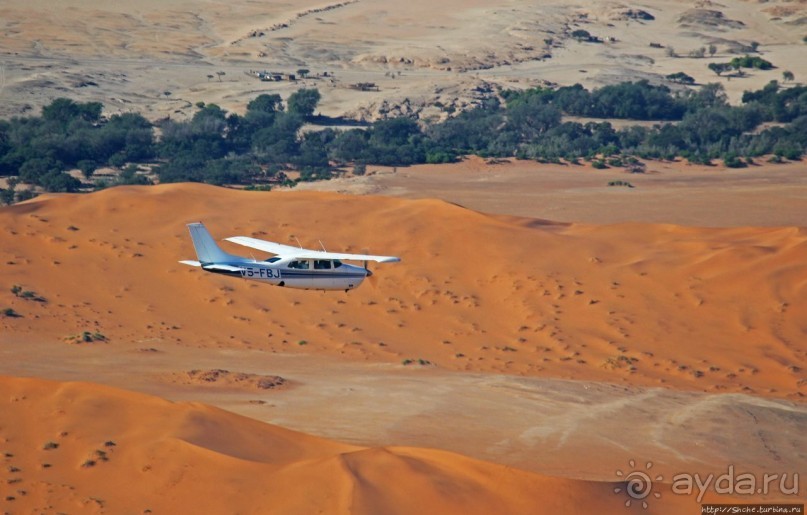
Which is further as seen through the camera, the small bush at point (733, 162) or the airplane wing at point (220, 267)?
the small bush at point (733, 162)

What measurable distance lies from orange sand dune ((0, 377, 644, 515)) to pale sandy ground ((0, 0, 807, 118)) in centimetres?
7903

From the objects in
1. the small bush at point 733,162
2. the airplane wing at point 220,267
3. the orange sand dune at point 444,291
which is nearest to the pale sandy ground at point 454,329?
the orange sand dune at point 444,291

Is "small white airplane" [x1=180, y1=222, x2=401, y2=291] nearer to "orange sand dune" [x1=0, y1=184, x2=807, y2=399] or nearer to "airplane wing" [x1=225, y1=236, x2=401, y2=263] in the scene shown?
"airplane wing" [x1=225, y1=236, x2=401, y2=263]

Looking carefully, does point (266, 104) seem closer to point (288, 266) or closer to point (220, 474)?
point (288, 266)

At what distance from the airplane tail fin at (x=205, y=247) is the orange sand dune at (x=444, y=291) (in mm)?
4325

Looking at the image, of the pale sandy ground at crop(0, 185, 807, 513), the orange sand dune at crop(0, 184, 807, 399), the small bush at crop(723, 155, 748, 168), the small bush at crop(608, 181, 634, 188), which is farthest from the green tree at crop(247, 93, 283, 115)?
the orange sand dune at crop(0, 184, 807, 399)

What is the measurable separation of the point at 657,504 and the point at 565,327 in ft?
64.0

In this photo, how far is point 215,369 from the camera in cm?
3362

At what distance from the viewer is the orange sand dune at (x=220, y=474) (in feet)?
68.5

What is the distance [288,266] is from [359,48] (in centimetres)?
9533

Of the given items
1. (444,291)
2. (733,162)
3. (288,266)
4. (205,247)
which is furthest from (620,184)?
(205,247)

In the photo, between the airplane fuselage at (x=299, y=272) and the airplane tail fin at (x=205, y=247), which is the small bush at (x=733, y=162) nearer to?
the airplane fuselage at (x=299, y=272)

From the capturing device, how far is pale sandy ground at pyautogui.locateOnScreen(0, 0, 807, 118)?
107250 millimetres

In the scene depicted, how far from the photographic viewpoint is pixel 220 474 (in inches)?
855
